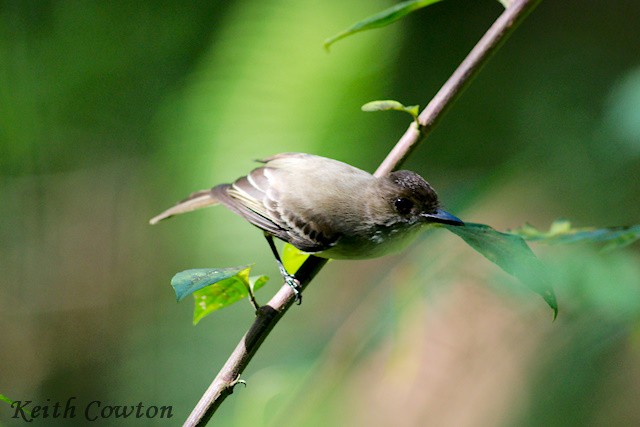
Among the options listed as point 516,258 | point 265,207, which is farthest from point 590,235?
point 265,207

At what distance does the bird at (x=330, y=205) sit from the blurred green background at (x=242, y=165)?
0.54 meters

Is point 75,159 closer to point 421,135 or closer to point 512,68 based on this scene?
point 512,68

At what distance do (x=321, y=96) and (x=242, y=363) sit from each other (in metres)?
2.16

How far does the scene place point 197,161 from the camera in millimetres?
3023

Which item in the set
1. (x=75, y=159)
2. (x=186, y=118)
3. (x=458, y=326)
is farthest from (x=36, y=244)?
(x=458, y=326)

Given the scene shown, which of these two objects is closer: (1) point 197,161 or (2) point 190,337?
(1) point 197,161

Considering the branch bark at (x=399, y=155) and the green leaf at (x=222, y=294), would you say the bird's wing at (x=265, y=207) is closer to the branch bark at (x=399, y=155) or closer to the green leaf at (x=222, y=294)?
the branch bark at (x=399, y=155)

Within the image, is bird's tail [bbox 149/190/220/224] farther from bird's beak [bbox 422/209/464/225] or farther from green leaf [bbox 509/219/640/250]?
green leaf [bbox 509/219/640/250]

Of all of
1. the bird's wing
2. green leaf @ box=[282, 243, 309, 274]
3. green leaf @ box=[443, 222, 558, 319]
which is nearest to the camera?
green leaf @ box=[443, 222, 558, 319]

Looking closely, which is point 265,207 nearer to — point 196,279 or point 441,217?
point 441,217

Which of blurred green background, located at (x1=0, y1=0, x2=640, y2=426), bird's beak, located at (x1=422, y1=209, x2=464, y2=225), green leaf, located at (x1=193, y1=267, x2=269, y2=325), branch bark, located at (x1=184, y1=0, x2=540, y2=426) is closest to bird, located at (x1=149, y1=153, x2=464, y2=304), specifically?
bird's beak, located at (x1=422, y1=209, x2=464, y2=225)

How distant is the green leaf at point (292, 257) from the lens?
46.8 inches

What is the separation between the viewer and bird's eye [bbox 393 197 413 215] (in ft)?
4.51

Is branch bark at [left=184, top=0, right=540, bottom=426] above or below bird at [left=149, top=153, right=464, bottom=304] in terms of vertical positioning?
above
